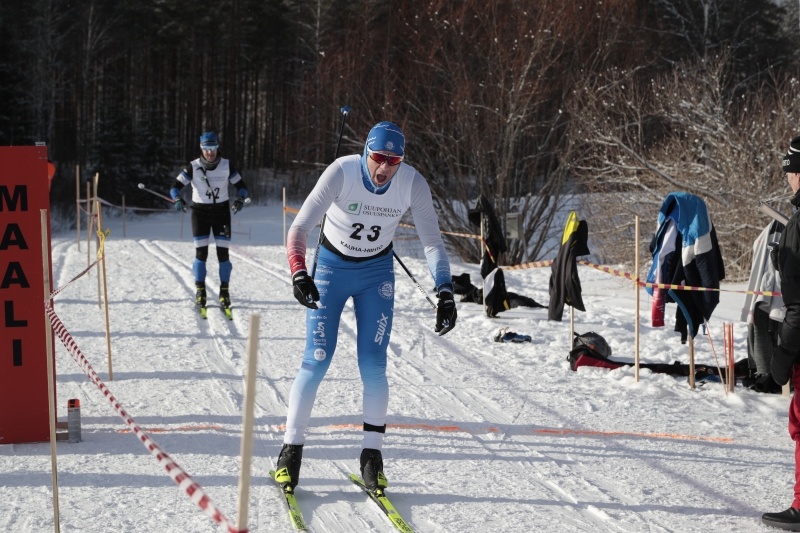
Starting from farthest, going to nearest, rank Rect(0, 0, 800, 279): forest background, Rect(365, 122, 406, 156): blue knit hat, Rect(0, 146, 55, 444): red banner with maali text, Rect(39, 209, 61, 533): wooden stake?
Rect(0, 0, 800, 279): forest background
Rect(0, 146, 55, 444): red banner with maali text
Rect(365, 122, 406, 156): blue knit hat
Rect(39, 209, 61, 533): wooden stake

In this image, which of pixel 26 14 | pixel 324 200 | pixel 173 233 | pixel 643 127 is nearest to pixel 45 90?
pixel 26 14

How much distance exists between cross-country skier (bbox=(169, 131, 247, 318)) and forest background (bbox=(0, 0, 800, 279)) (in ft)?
25.8

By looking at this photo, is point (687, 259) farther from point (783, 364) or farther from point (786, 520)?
point (786, 520)

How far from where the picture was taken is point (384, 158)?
405 centimetres

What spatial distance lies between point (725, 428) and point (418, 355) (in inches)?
124

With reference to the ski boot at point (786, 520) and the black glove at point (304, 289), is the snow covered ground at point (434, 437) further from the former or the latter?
the black glove at point (304, 289)

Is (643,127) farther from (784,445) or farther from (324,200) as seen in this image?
(324,200)

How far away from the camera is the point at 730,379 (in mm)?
6320

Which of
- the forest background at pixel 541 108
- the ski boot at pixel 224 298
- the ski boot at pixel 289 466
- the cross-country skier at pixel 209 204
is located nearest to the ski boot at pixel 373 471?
the ski boot at pixel 289 466

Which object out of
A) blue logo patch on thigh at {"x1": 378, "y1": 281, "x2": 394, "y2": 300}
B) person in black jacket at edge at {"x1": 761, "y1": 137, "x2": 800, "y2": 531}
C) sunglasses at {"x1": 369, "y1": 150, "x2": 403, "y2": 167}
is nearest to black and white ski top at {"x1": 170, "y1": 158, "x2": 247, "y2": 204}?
blue logo patch on thigh at {"x1": 378, "y1": 281, "x2": 394, "y2": 300}

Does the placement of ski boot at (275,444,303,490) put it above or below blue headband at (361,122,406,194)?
below

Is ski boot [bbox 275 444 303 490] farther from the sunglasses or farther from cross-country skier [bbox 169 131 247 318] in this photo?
cross-country skier [bbox 169 131 247 318]

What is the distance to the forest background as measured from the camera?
13305mm

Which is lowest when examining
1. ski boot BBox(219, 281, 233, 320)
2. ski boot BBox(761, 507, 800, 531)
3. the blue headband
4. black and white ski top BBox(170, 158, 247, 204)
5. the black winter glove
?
ski boot BBox(219, 281, 233, 320)
